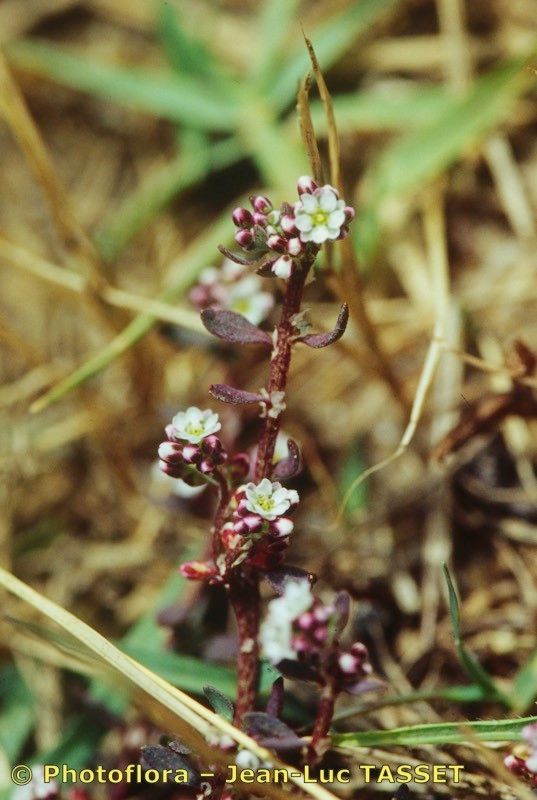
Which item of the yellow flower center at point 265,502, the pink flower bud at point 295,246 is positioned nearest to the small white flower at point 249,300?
the pink flower bud at point 295,246

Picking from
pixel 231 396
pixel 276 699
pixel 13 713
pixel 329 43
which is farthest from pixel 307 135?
pixel 13 713

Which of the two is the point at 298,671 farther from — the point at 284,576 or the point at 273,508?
the point at 273,508

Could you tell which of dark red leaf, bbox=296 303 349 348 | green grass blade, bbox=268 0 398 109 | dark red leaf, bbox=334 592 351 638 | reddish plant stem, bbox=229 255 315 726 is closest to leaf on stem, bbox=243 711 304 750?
reddish plant stem, bbox=229 255 315 726

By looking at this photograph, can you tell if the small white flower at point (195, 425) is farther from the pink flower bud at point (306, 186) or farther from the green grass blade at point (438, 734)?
the green grass blade at point (438, 734)

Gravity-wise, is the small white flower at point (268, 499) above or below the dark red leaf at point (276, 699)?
above

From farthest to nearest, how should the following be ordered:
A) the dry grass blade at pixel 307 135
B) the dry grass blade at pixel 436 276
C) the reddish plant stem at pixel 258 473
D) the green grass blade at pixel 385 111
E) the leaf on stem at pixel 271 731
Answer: the green grass blade at pixel 385 111, the dry grass blade at pixel 436 276, the dry grass blade at pixel 307 135, the reddish plant stem at pixel 258 473, the leaf on stem at pixel 271 731

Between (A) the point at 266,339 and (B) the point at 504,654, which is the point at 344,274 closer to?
(A) the point at 266,339

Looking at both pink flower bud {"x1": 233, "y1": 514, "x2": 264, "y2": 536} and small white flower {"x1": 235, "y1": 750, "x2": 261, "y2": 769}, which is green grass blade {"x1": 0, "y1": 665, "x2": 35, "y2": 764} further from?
pink flower bud {"x1": 233, "y1": 514, "x2": 264, "y2": 536}

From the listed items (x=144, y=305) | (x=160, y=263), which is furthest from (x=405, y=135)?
(x=144, y=305)
